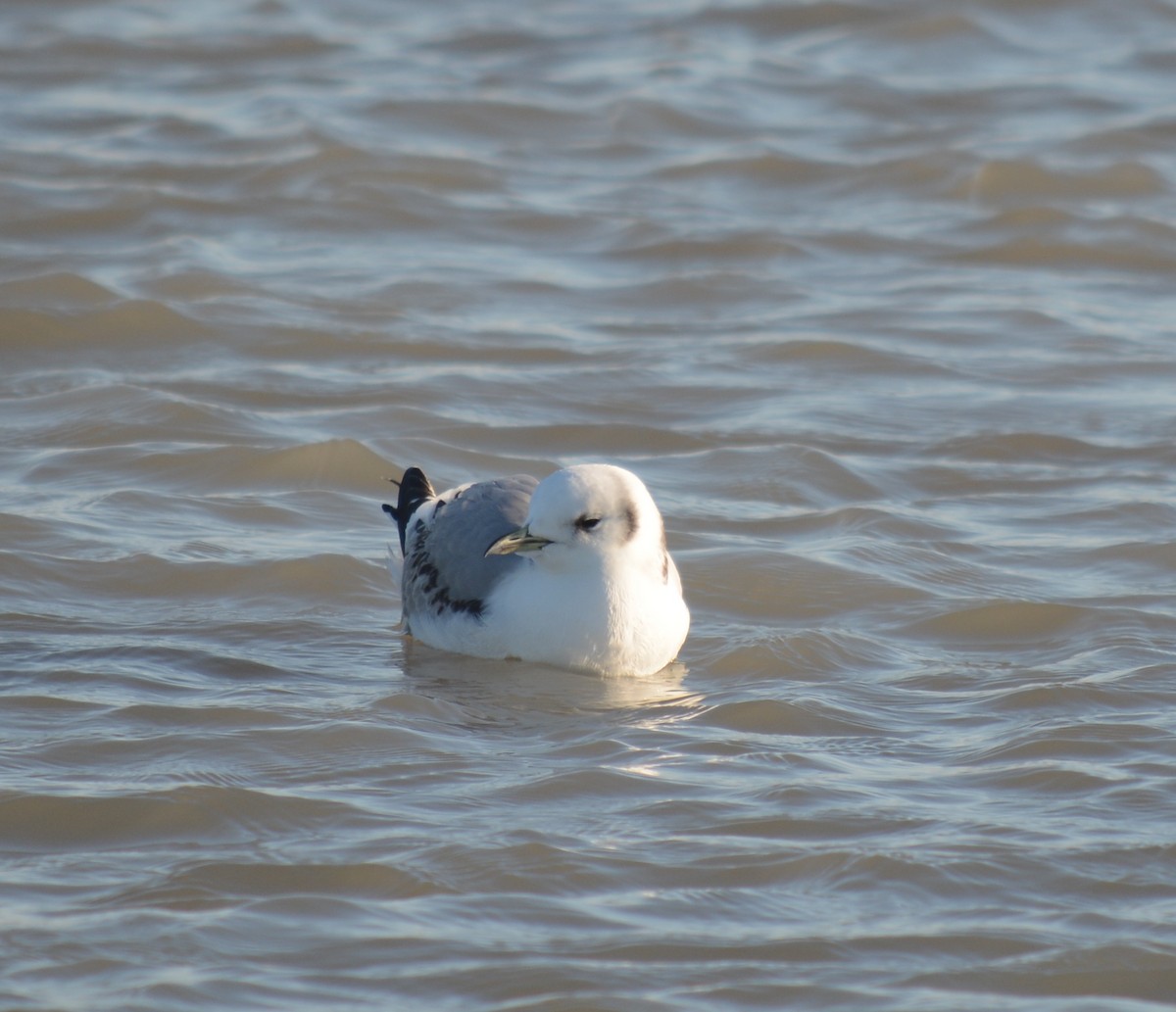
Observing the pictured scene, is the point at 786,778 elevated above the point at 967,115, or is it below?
below

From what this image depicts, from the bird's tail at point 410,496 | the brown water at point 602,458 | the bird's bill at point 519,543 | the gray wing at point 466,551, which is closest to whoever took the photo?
the brown water at point 602,458

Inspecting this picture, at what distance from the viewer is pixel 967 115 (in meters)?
15.1

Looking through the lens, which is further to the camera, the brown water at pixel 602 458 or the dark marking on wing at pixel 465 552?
the dark marking on wing at pixel 465 552

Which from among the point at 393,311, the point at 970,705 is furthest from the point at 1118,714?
the point at 393,311

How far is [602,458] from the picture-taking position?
30.7 feet

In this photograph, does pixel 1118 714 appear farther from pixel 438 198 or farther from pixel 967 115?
pixel 967 115

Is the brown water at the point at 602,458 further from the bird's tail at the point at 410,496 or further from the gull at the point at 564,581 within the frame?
the bird's tail at the point at 410,496

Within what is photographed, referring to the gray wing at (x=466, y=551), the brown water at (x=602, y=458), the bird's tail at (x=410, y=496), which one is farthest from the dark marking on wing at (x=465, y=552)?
the bird's tail at (x=410, y=496)

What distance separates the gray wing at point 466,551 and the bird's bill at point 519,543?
0.70 feet

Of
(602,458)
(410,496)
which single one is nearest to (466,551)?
(410,496)

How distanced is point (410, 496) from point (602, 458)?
1.68 meters

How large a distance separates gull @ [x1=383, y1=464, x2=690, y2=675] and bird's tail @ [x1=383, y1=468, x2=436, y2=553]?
0.72 metres

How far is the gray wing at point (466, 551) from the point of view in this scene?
691 centimetres

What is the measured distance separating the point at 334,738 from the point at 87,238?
23.2ft
